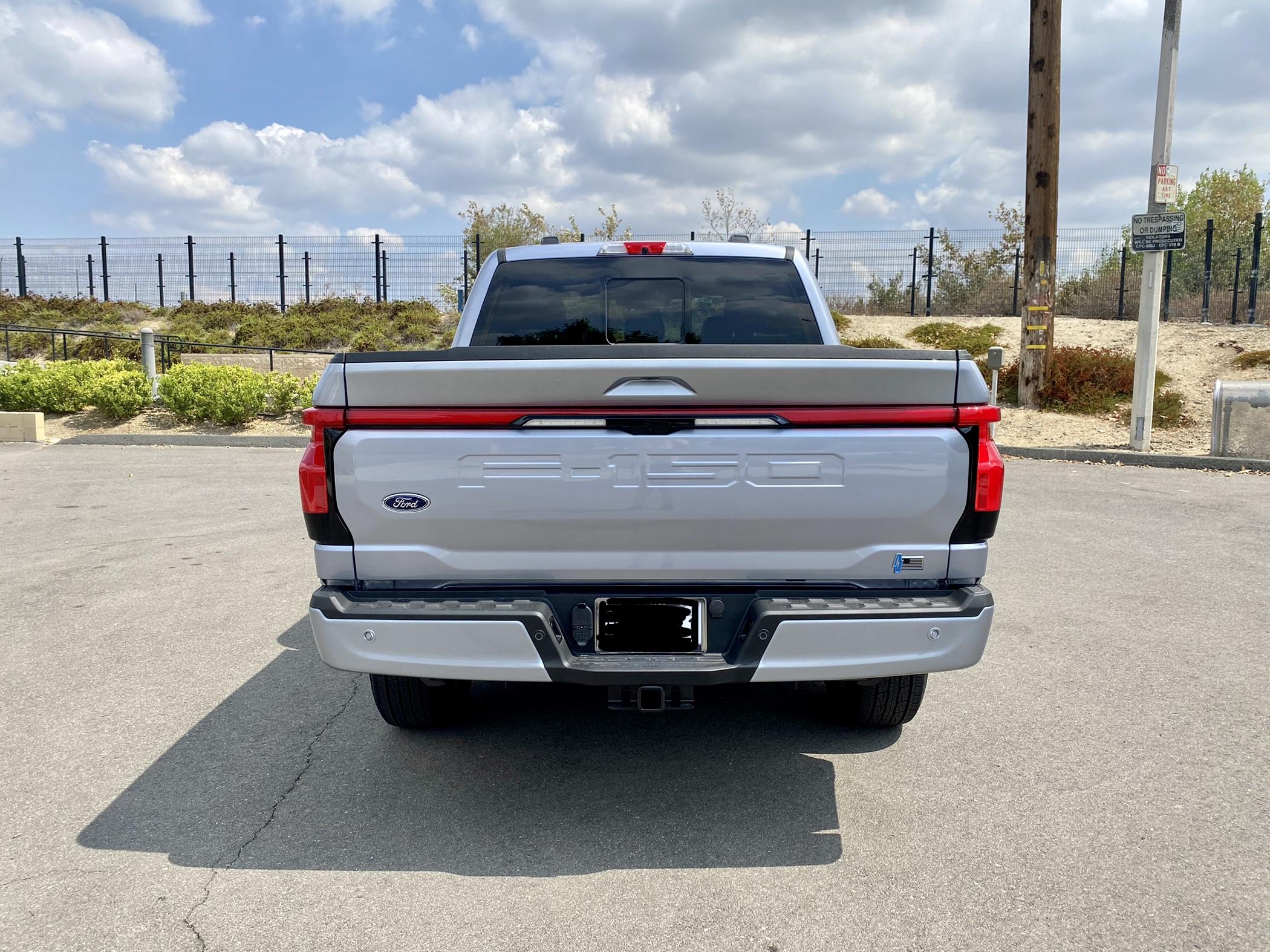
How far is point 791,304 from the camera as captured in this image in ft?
15.0

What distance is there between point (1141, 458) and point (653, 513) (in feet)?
39.9

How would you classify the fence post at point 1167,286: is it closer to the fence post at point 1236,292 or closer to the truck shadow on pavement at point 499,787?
the fence post at point 1236,292

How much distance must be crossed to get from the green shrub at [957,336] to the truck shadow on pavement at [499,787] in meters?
17.6

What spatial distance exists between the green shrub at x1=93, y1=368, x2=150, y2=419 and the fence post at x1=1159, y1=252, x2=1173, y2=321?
72.6ft

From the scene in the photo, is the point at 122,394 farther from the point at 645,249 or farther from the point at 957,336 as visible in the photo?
the point at 957,336

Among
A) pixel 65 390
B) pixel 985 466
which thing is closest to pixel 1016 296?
pixel 65 390

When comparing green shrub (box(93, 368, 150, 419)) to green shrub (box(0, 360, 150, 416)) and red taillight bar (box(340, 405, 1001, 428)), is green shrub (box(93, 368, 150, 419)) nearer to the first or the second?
green shrub (box(0, 360, 150, 416))

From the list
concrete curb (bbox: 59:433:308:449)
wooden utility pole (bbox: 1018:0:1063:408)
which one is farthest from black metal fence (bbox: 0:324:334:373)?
wooden utility pole (bbox: 1018:0:1063:408)

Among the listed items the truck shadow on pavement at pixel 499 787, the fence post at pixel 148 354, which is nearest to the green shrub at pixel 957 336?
the fence post at pixel 148 354

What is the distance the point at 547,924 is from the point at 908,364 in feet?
6.39

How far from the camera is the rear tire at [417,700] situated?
3826mm

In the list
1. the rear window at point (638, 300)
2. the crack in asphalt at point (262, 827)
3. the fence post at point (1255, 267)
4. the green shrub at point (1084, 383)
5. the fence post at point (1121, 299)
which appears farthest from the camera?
the fence post at point (1121, 299)

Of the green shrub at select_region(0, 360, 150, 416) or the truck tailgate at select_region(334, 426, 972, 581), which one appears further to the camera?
the green shrub at select_region(0, 360, 150, 416)

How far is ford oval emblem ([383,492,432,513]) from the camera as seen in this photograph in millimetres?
2963
